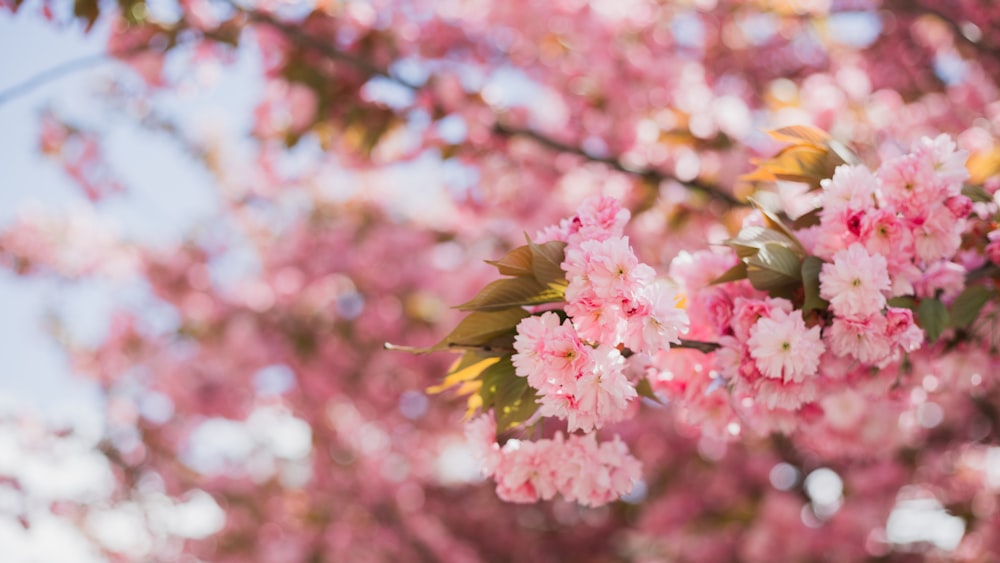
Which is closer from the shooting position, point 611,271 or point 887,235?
point 611,271

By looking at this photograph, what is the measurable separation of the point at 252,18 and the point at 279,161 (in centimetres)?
313

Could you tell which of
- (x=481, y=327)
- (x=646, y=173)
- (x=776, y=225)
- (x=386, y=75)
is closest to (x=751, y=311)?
(x=776, y=225)

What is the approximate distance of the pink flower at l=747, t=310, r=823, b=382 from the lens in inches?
44.0

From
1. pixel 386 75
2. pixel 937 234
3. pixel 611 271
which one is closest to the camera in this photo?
pixel 611 271

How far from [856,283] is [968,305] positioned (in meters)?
0.33

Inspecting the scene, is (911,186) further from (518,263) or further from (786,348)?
(518,263)

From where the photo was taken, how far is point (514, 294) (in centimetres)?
116

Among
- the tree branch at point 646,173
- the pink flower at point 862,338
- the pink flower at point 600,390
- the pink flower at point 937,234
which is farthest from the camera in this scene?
the tree branch at point 646,173

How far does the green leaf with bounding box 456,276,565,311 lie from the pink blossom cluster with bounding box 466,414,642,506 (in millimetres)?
183

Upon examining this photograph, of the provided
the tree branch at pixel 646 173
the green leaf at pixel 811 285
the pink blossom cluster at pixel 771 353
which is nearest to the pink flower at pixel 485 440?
the pink blossom cluster at pixel 771 353

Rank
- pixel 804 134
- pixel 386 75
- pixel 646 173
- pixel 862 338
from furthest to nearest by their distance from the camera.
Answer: pixel 386 75, pixel 646 173, pixel 804 134, pixel 862 338

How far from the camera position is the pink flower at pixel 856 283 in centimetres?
111

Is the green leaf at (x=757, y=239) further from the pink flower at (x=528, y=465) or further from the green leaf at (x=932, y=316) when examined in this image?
the pink flower at (x=528, y=465)

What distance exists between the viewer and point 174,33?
2.55 meters
